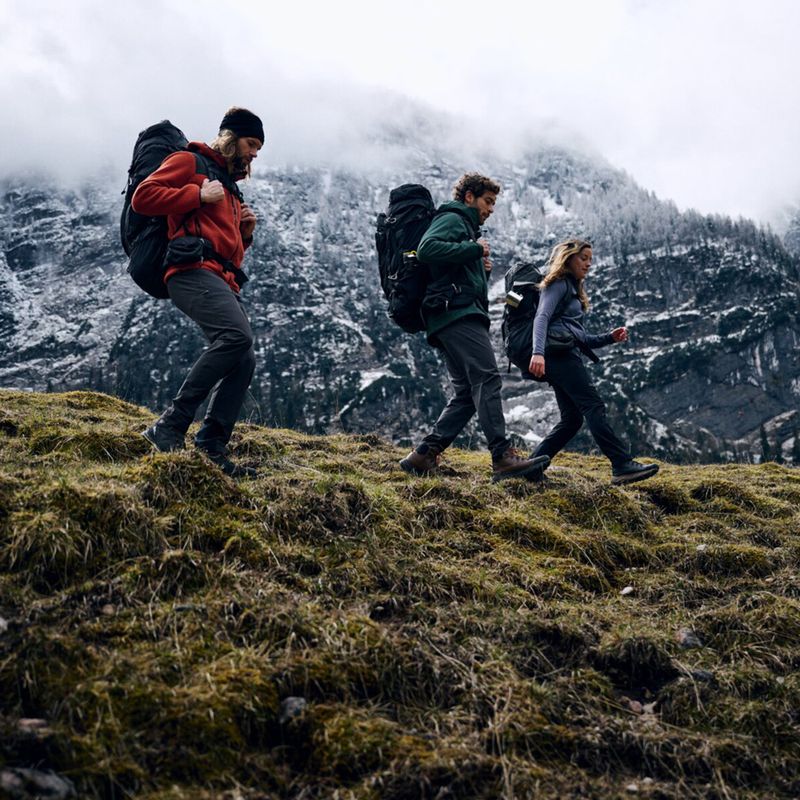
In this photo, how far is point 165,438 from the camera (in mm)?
6637

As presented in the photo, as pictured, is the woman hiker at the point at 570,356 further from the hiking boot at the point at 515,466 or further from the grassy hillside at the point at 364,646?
the grassy hillside at the point at 364,646

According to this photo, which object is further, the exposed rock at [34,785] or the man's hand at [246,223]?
the man's hand at [246,223]

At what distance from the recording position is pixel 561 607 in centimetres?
482

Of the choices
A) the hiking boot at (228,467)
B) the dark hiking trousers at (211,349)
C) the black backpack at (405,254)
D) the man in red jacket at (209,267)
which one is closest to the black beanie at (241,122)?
the man in red jacket at (209,267)

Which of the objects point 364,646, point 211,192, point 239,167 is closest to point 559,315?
point 239,167

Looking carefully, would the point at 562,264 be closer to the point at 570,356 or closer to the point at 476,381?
the point at 570,356

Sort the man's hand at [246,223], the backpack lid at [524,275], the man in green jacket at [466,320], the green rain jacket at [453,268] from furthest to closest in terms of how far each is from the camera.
→ the backpack lid at [524,275] → the man in green jacket at [466,320] → the green rain jacket at [453,268] → the man's hand at [246,223]

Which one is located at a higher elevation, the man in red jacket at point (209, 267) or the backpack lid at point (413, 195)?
the backpack lid at point (413, 195)

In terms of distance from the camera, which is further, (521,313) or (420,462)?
(521,313)

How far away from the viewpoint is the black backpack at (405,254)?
27.2ft

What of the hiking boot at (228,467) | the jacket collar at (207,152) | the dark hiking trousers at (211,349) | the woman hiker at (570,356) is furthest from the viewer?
the woman hiker at (570,356)

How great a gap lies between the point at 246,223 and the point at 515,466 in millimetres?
3958

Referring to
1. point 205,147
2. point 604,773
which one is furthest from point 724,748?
point 205,147

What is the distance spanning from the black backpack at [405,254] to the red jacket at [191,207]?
1.87 m
